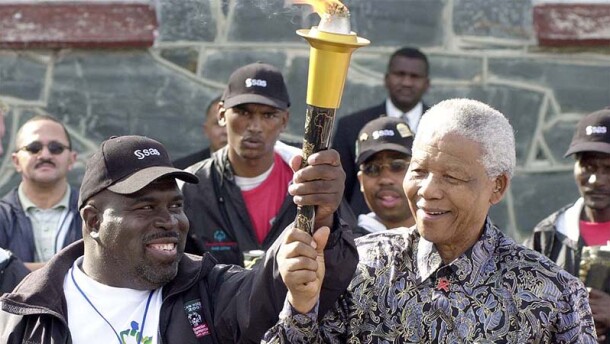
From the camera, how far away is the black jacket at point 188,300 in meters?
4.51

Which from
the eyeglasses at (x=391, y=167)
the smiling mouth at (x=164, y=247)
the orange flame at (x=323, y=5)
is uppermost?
the orange flame at (x=323, y=5)

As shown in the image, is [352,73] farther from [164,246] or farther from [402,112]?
[164,246]

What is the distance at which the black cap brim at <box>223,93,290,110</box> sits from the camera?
7285 millimetres

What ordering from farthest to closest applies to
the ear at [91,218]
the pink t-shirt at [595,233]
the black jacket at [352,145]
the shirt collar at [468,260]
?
the black jacket at [352,145] → the pink t-shirt at [595,233] → the ear at [91,218] → the shirt collar at [468,260]

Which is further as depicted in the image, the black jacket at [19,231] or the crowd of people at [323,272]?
the black jacket at [19,231]

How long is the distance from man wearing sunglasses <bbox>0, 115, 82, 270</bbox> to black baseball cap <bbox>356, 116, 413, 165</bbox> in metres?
1.63

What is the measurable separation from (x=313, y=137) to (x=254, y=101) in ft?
10.8

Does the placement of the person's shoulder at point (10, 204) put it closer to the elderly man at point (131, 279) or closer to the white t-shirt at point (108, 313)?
the elderly man at point (131, 279)

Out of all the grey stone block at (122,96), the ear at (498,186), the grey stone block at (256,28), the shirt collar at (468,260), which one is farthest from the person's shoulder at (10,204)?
the ear at (498,186)

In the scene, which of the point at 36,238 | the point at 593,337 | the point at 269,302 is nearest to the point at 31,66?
the point at 36,238

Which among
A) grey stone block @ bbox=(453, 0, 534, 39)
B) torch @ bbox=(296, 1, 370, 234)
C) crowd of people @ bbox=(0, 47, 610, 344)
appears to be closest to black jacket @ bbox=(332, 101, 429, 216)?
grey stone block @ bbox=(453, 0, 534, 39)

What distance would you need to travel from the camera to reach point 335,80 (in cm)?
388

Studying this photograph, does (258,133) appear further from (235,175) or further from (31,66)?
(31,66)

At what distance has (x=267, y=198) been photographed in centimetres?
720
